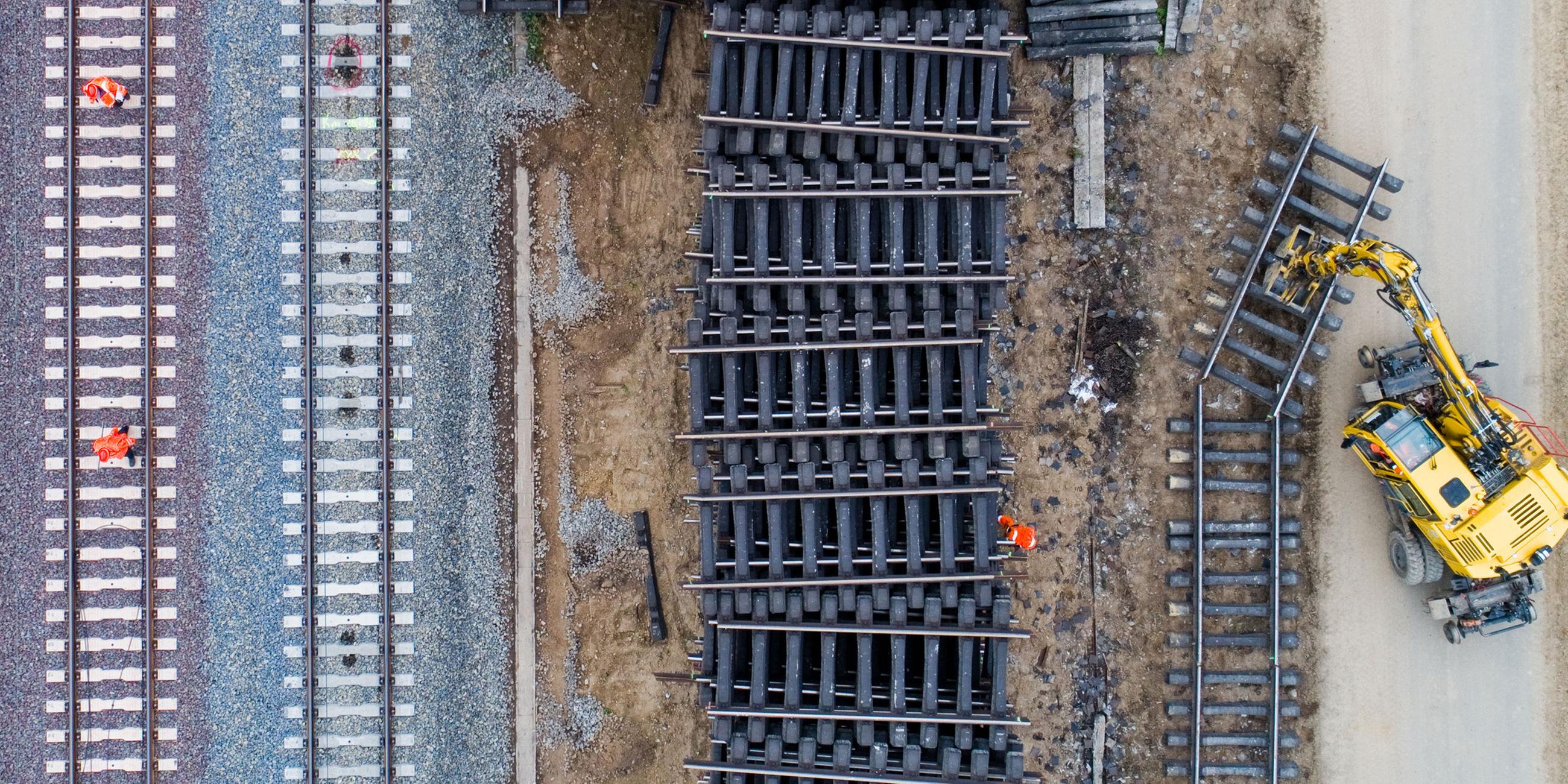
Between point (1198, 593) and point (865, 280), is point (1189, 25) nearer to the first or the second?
point (865, 280)

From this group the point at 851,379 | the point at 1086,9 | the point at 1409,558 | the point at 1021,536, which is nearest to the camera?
the point at 851,379

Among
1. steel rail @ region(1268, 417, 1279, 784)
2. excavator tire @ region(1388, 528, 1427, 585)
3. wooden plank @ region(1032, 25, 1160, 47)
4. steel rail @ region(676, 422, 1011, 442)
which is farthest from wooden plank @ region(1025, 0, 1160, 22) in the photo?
excavator tire @ region(1388, 528, 1427, 585)

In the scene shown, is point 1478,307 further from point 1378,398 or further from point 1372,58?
point 1372,58

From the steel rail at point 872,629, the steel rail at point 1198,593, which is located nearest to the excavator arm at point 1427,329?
the steel rail at point 1198,593

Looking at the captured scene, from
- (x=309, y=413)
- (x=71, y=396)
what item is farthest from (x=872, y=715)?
(x=71, y=396)

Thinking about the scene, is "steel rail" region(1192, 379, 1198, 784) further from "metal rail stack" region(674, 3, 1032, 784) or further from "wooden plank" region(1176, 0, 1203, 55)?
"wooden plank" region(1176, 0, 1203, 55)
